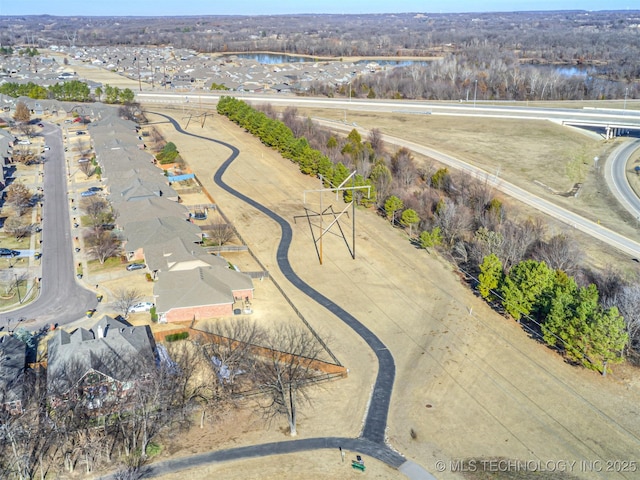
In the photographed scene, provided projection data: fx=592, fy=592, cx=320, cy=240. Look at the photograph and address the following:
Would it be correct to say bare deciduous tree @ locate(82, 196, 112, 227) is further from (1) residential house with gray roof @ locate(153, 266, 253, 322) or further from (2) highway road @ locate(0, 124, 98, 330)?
(1) residential house with gray roof @ locate(153, 266, 253, 322)

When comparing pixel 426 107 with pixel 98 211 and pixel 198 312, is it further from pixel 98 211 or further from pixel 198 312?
pixel 198 312

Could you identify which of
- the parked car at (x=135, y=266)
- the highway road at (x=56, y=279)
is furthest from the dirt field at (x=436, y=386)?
the highway road at (x=56, y=279)

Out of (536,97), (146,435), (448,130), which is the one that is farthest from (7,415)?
(536,97)

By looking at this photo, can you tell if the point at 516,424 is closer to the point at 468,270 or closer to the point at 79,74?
the point at 468,270

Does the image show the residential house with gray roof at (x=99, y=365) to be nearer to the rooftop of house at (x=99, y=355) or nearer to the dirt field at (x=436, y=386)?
the rooftop of house at (x=99, y=355)

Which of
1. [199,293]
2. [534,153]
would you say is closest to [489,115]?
[534,153]
